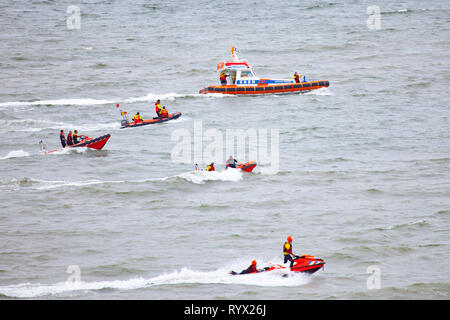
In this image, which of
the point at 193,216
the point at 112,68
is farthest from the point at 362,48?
the point at 193,216

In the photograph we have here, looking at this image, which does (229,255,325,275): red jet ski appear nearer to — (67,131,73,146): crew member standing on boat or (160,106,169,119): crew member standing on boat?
(67,131,73,146): crew member standing on boat

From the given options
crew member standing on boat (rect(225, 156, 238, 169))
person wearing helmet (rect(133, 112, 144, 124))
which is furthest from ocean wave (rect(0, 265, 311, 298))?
person wearing helmet (rect(133, 112, 144, 124))

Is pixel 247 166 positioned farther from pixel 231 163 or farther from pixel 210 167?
pixel 210 167

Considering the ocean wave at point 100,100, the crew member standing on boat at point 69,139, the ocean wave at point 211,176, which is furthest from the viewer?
the ocean wave at point 100,100

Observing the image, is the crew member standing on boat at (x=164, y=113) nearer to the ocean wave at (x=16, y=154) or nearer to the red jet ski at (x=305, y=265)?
the ocean wave at (x=16, y=154)

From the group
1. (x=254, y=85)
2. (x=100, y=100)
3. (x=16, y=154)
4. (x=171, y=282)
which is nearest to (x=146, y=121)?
(x=100, y=100)

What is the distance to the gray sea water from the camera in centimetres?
2231

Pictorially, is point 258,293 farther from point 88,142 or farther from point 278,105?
point 278,105

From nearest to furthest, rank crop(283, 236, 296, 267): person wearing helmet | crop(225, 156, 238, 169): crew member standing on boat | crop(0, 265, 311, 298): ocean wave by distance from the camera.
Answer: crop(0, 265, 311, 298): ocean wave, crop(283, 236, 296, 267): person wearing helmet, crop(225, 156, 238, 169): crew member standing on boat

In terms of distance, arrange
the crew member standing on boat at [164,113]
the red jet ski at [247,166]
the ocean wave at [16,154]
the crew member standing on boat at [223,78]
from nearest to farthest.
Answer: the red jet ski at [247,166] < the ocean wave at [16,154] < the crew member standing on boat at [164,113] < the crew member standing on boat at [223,78]

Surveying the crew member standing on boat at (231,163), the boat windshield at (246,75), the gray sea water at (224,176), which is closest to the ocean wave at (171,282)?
the gray sea water at (224,176)

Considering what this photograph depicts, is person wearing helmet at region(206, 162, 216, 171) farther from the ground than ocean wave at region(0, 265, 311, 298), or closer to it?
farther from the ground

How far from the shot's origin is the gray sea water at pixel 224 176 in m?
22.3

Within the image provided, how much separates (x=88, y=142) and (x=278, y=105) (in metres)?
16.2
